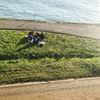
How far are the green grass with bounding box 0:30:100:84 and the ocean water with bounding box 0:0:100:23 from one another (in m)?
10.7

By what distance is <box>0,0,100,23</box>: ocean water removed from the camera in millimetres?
38625

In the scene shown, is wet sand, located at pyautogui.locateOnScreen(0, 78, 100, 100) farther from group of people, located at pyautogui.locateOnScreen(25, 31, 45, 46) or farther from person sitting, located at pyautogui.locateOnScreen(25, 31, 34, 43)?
person sitting, located at pyautogui.locateOnScreen(25, 31, 34, 43)

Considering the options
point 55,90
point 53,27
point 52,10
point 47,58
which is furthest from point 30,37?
point 52,10

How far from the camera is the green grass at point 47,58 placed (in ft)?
68.2

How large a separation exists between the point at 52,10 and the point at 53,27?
1282 cm

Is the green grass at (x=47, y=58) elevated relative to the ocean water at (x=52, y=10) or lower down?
lower down

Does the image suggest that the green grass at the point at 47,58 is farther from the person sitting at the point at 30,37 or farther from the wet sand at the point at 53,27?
the wet sand at the point at 53,27

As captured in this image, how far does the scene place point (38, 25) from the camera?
102 feet

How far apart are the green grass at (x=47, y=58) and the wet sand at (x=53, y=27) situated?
1.97 m

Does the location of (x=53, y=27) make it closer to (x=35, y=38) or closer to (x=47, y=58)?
(x=35, y=38)

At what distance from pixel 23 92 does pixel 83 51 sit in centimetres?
885

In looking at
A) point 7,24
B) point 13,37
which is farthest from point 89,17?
point 13,37

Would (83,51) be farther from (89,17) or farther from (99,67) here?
(89,17)

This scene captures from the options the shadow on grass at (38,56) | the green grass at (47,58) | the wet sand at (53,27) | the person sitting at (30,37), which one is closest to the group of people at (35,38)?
the person sitting at (30,37)
